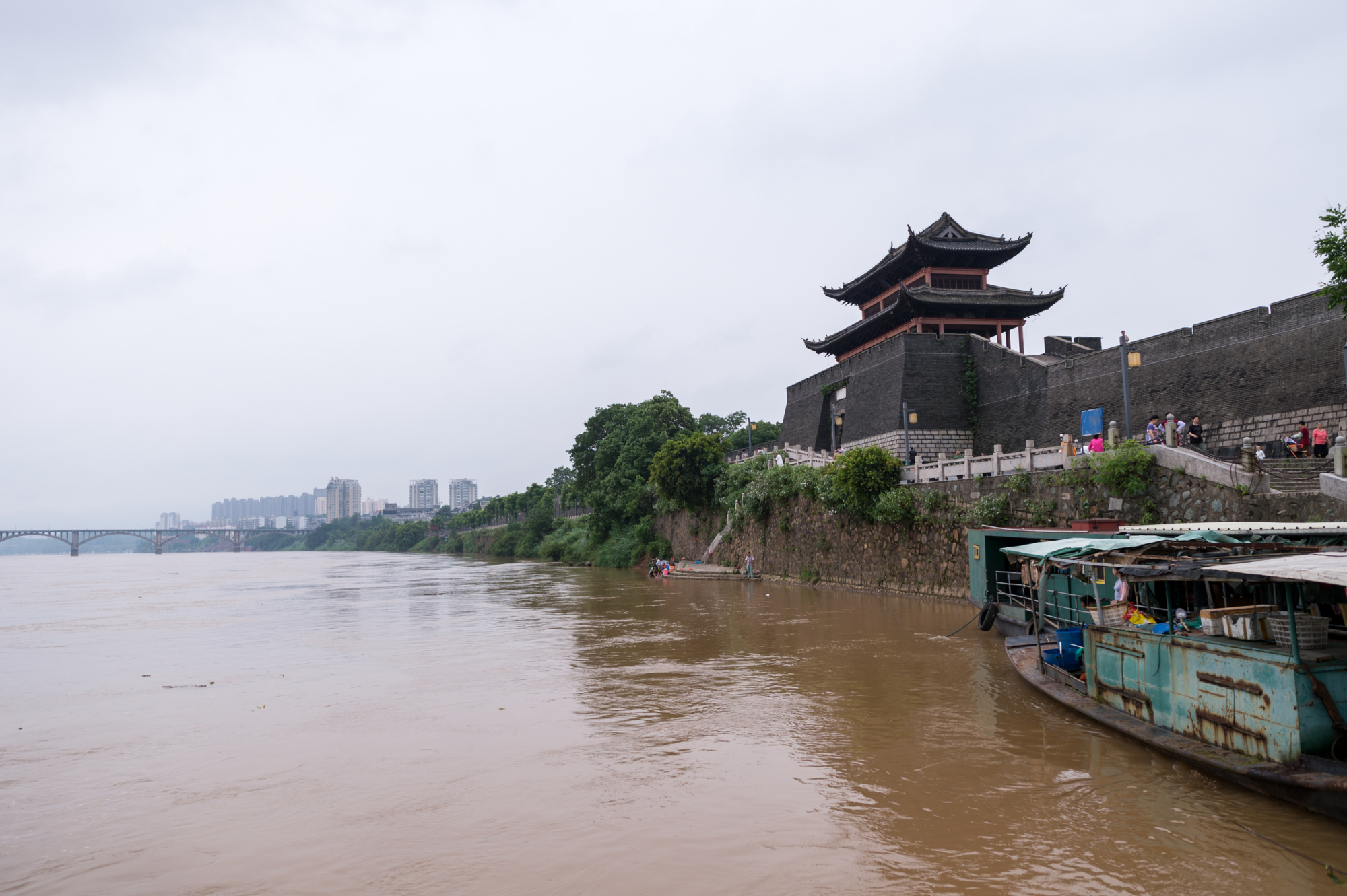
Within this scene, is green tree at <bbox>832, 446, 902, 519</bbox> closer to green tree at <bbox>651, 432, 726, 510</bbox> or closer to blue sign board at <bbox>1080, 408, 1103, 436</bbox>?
blue sign board at <bbox>1080, 408, 1103, 436</bbox>

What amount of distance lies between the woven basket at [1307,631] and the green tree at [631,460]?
41.1 metres

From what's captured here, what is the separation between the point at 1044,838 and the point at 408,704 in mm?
8865

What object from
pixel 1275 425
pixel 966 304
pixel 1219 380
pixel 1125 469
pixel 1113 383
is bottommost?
pixel 1125 469

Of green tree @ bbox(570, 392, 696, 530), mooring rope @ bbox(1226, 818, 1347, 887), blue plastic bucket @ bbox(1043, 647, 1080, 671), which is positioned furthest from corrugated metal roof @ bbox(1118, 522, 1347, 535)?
green tree @ bbox(570, 392, 696, 530)

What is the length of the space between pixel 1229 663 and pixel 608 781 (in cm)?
603

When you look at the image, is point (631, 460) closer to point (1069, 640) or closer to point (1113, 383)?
point (1113, 383)

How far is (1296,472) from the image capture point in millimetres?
14719

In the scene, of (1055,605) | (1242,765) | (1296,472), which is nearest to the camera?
(1242,765)

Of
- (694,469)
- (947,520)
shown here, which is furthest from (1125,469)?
(694,469)

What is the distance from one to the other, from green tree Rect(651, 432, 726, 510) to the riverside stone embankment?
3474mm

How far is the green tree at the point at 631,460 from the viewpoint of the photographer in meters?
48.7

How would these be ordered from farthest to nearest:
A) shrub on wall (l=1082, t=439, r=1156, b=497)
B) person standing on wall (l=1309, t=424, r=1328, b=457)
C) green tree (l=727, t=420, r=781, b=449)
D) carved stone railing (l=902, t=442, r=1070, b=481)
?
green tree (l=727, t=420, r=781, b=449), carved stone railing (l=902, t=442, r=1070, b=481), shrub on wall (l=1082, t=439, r=1156, b=497), person standing on wall (l=1309, t=424, r=1328, b=457)

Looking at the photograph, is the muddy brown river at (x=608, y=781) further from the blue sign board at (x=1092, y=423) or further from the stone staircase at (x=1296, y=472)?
the blue sign board at (x=1092, y=423)

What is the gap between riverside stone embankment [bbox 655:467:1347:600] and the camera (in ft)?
49.4
